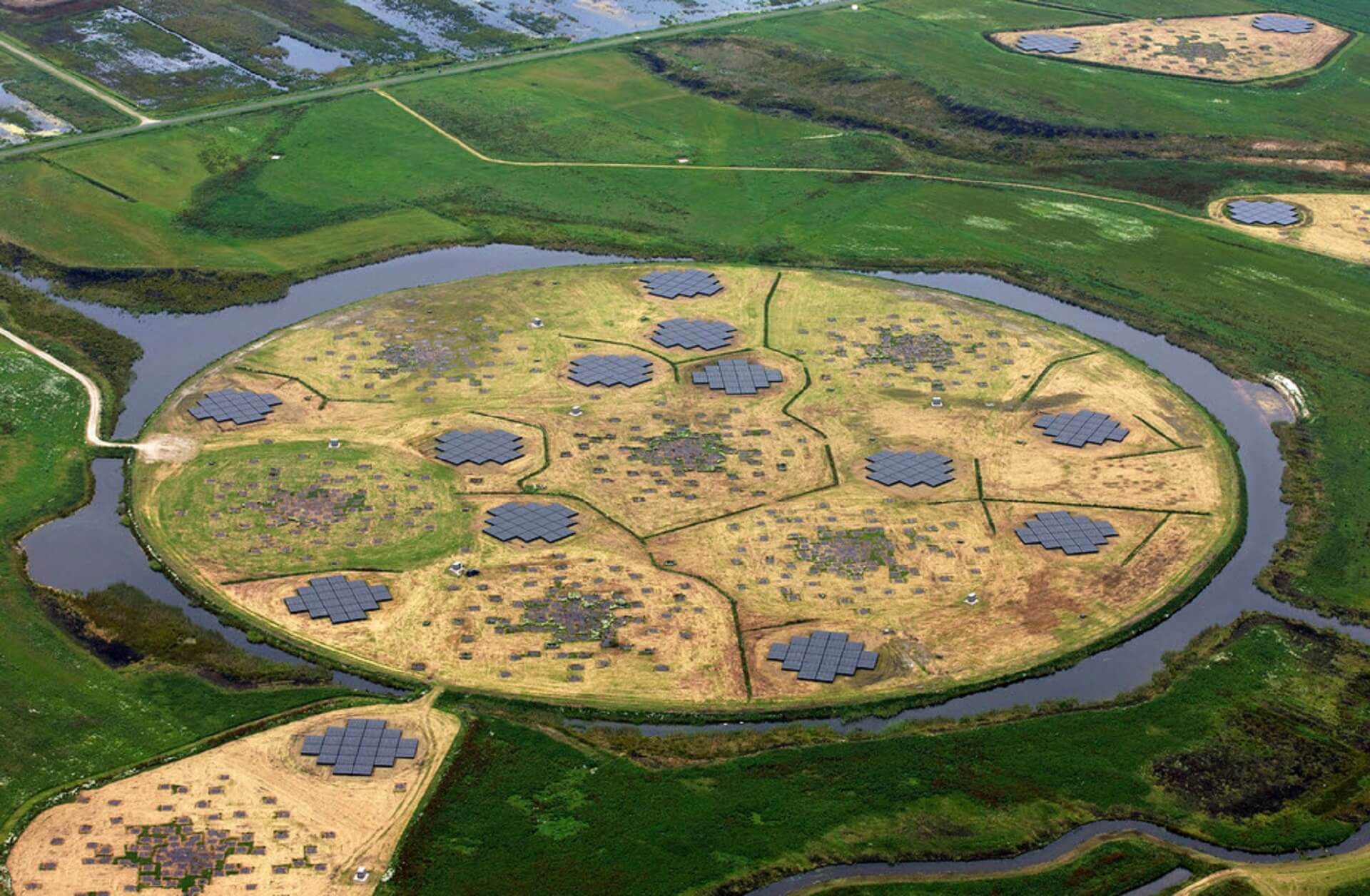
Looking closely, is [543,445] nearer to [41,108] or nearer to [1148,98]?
[41,108]

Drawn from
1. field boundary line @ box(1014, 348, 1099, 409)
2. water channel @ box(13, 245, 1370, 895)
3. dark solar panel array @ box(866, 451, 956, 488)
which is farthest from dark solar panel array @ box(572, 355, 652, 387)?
field boundary line @ box(1014, 348, 1099, 409)

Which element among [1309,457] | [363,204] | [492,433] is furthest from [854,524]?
[363,204]

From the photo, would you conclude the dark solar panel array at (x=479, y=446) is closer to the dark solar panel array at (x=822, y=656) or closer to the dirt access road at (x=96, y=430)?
the dirt access road at (x=96, y=430)

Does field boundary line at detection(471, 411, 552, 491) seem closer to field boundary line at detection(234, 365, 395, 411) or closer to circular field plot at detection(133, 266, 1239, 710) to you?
circular field plot at detection(133, 266, 1239, 710)

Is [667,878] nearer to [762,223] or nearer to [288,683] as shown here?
[288,683]

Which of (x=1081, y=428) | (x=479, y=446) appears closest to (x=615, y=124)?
(x=479, y=446)

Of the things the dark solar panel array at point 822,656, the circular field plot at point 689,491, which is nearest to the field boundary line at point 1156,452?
the circular field plot at point 689,491

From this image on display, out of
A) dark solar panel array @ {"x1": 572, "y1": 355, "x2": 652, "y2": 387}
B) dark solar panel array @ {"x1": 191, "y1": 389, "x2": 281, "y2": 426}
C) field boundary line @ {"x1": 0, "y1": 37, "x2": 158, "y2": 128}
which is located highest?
dark solar panel array @ {"x1": 572, "y1": 355, "x2": 652, "y2": 387}
